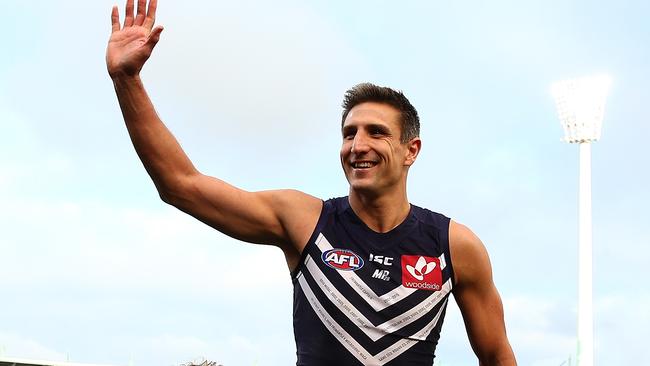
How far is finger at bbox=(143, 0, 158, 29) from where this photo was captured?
526 cm

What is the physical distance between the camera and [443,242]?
5.78m

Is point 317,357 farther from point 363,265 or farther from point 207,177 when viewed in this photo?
point 207,177

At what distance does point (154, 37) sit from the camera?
5.05 meters

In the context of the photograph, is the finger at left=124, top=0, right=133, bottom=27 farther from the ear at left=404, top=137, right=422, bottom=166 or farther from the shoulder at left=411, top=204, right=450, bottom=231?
the shoulder at left=411, top=204, right=450, bottom=231

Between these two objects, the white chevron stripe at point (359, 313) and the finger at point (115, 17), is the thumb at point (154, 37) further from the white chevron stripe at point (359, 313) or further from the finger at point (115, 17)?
the white chevron stripe at point (359, 313)

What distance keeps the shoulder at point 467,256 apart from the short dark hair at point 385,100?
25.9 inches

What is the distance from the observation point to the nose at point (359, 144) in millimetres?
5422

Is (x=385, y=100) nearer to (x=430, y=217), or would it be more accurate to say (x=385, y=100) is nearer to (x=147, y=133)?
(x=430, y=217)

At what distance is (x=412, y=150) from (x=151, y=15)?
1.73 meters

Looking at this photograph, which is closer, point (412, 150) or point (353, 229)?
point (353, 229)

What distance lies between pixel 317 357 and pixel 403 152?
1.30 metres

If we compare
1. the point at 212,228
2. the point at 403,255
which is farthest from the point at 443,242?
the point at 212,228

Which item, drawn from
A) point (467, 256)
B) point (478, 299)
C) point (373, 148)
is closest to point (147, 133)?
point (373, 148)

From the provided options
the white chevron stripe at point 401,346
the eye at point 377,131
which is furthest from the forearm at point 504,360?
the eye at point 377,131
